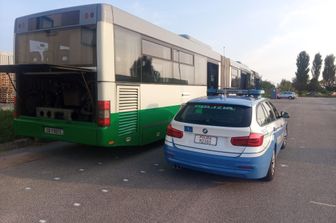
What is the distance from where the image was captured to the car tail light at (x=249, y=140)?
4.65 m

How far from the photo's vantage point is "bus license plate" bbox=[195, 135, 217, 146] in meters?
4.86

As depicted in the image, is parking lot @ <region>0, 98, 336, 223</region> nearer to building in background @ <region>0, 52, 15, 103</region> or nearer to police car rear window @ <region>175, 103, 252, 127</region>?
police car rear window @ <region>175, 103, 252, 127</region>

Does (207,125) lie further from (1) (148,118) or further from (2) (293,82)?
(2) (293,82)

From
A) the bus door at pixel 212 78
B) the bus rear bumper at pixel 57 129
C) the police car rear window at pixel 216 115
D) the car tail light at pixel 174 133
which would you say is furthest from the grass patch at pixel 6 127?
the bus door at pixel 212 78

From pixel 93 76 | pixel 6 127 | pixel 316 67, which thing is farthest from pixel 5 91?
pixel 316 67

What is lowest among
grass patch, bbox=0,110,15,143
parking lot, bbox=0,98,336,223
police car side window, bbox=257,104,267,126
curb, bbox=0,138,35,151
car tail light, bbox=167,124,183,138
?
parking lot, bbox=0,98,336,223

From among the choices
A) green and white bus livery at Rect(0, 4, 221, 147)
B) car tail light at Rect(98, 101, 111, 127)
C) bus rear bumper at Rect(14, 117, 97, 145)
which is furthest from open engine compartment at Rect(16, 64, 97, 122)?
car tail light at Rect(98, 101, 111, 127)

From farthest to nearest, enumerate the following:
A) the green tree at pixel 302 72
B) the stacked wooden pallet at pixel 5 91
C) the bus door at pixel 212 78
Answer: the green tree at pixel 302 72 → the stacked wooden pallet at pixel 5 91 → the bus door at pixel 212 78

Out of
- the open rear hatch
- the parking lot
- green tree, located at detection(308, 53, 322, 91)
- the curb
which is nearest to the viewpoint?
the parking lot

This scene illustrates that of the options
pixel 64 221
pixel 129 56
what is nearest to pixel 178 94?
pixel 129 56

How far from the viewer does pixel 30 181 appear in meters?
4.98

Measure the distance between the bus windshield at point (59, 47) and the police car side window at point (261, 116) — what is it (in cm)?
315

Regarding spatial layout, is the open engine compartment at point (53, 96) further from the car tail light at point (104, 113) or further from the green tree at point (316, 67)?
the green tree at point (316, 67)

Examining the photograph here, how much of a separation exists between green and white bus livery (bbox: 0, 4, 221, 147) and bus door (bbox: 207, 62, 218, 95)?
327 cm
